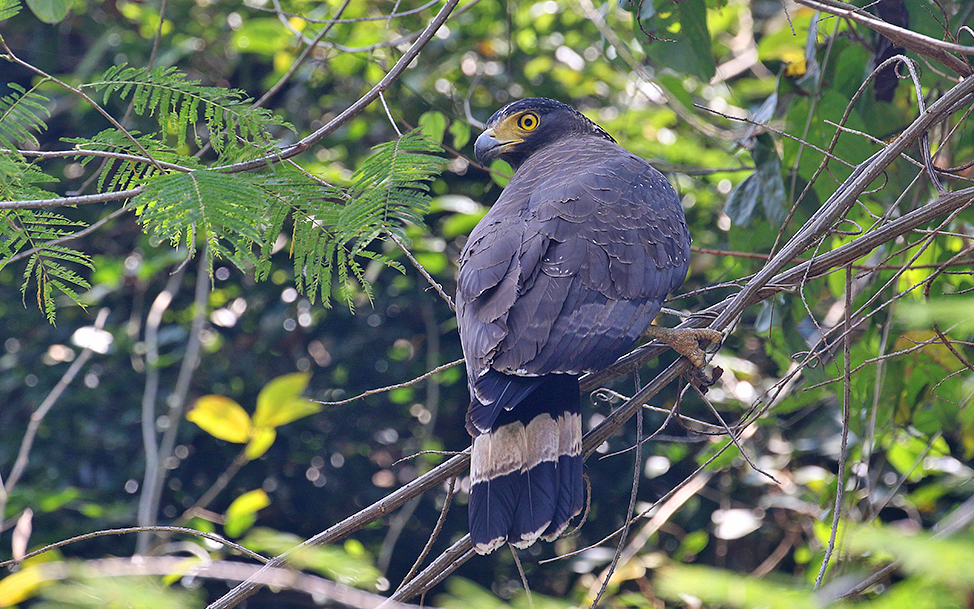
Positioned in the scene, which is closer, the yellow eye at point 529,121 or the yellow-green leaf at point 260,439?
the yellow eye at point 529,121

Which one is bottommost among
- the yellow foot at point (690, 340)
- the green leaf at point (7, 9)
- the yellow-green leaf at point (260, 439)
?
the yellow-green leaf at point (260, 439)

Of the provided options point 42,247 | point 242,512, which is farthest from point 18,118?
point 242,512

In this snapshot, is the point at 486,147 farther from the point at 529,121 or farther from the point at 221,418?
the point at 221,418

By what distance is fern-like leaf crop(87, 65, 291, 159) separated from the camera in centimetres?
190

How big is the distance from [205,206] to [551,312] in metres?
0.97

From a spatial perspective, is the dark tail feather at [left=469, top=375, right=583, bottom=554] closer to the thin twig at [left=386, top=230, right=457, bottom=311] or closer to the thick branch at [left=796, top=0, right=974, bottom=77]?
the thin twig at [left=386, top=230, right=457, bottom=311]

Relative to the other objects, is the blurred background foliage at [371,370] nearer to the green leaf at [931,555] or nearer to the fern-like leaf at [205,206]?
the fern-like leaf at [205,206]

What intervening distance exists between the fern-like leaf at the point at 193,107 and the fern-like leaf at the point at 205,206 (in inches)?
10.3

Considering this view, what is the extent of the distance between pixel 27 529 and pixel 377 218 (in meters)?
2.33

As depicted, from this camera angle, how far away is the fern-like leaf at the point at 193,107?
6.22ft

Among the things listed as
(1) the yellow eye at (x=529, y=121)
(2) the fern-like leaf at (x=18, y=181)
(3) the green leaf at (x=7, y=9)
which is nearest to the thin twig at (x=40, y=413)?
(2) the fern-like leaf at (x=18, y=181)

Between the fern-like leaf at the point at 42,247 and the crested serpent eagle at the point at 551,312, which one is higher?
the fern-like leaf at the point at 42,247

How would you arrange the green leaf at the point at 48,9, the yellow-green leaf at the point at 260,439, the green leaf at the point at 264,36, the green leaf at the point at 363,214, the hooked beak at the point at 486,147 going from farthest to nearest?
the green leaf at the point at 264,36 → the yellow-green leaf at the point at 260,439 → the hooked beak at the point at 486,147 → the green leaf at the point at 48,9 → the green leaf at the point at 363,214

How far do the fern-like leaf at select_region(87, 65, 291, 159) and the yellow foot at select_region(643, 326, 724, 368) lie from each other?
50.2 inches
